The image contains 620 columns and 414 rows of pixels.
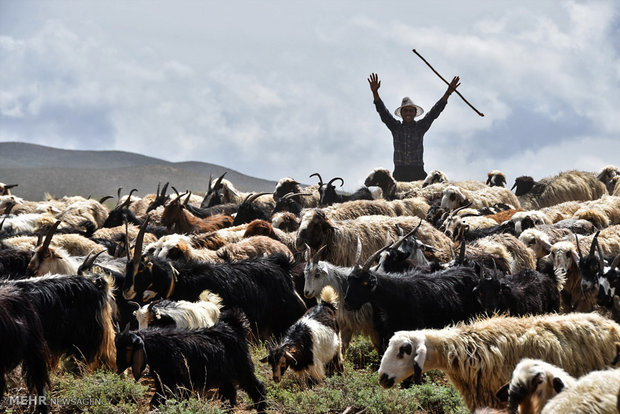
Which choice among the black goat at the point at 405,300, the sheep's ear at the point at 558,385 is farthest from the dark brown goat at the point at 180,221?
the sheep's ear at the point at 558,385

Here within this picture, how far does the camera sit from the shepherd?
1850 cm

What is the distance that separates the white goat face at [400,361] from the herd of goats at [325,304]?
0.04 ft

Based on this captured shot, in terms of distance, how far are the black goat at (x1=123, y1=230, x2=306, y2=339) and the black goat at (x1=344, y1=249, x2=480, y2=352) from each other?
1136 mm

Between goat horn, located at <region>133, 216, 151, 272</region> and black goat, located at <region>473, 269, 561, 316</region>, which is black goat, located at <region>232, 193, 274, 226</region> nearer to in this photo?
goat horn, located at <region>133, 216, 151, 272</region>

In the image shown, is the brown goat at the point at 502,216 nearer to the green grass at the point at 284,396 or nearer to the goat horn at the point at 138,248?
the green grass at the point at 284,396

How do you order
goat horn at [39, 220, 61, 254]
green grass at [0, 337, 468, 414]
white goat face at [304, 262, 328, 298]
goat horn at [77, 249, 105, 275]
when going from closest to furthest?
green grass at [0, 337, 468, 414] → white goat face at [304, 262, 328, 298] → goat horn at [77, 249, 105, 275] → goat horn at [39, 220, 61, 254]

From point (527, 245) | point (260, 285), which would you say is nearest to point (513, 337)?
point (260, 285)

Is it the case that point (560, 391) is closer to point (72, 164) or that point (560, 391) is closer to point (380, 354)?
point (380, 354)

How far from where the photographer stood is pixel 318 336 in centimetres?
720

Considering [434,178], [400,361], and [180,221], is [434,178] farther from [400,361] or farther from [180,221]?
[400,361]

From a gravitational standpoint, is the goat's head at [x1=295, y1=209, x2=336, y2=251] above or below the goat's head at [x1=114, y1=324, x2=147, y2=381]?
above

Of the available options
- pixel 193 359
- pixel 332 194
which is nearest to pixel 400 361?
pixel 193 359

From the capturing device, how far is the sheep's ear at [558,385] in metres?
4.72

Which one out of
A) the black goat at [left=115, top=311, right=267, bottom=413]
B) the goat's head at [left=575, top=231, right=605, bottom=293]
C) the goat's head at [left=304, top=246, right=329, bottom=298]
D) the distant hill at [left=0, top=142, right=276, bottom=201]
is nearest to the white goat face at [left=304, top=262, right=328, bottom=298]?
the goat's head at [left=304, top=246, right=329, bottom=298]
